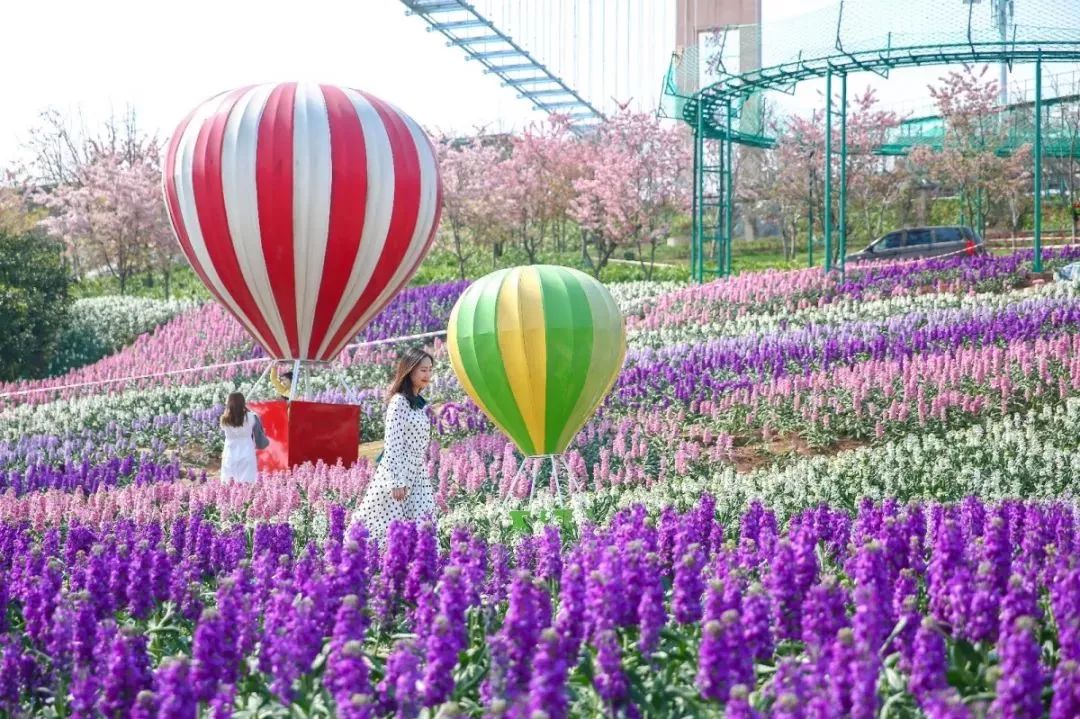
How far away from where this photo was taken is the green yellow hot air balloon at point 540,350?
39.5 feet

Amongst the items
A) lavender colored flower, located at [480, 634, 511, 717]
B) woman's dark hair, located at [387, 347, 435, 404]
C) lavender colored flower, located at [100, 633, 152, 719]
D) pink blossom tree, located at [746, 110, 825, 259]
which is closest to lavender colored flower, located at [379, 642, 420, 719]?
lavender colored flower, located at [480, 634, 511, 717]

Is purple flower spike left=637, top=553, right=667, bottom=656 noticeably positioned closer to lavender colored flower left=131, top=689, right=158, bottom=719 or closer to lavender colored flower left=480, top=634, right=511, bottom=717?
lavender colored flower left=480, top=634, right=511, bottom=717

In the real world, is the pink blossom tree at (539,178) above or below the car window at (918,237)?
above

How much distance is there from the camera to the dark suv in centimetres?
3356

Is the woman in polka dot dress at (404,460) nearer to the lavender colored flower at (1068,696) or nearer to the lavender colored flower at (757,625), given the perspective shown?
the lavender colored flower at (757,625)

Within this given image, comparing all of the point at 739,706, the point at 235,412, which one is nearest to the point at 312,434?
the point at 235,412

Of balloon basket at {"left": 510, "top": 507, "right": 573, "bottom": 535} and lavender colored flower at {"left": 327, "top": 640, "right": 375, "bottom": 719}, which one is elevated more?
Answer: lavender colored flower at {"left": 327, "top": 640, "right": 375, "bottom": 719}

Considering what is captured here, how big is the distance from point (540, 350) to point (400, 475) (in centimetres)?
268

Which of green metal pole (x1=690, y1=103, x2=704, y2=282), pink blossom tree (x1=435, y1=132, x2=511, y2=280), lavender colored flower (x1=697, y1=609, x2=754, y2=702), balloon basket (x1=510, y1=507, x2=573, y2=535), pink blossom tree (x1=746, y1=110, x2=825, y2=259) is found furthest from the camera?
pink blossom tree (x1=746, y1=110, x2=825, y2=259)

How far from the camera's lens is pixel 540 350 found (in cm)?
1201

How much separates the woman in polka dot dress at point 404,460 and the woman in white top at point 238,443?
15.0 ft

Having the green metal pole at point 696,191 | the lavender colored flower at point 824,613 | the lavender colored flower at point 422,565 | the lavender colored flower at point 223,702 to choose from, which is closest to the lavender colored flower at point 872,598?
the lavender colored flower at point 824,613

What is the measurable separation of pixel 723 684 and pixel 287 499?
701 cm

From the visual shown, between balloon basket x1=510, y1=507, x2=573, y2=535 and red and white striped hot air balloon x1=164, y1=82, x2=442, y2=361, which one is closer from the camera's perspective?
balloon basket x1=510, y1=507, x2=573, y2=535
